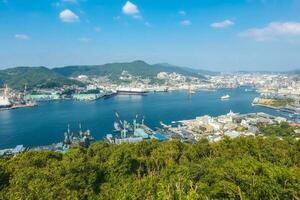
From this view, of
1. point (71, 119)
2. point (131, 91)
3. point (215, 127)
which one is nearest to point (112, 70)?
point (131, 91)

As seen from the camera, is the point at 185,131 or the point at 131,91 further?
the point at 131,91

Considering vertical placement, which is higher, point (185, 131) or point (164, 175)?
point (164, 175)

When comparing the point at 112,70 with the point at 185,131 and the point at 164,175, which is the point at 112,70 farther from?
the point at 164,175

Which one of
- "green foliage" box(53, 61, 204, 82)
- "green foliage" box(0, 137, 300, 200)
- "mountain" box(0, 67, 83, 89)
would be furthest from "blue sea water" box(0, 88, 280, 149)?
"green foliage" box(53, 61, 204, 82)

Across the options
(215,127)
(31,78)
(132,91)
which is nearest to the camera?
(215,127)

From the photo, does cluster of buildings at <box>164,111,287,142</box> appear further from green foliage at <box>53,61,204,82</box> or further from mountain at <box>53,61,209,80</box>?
mountain at <box>53,61,209,80</box>

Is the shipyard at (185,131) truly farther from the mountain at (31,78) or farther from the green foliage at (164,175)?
the mountain at (31,78)
